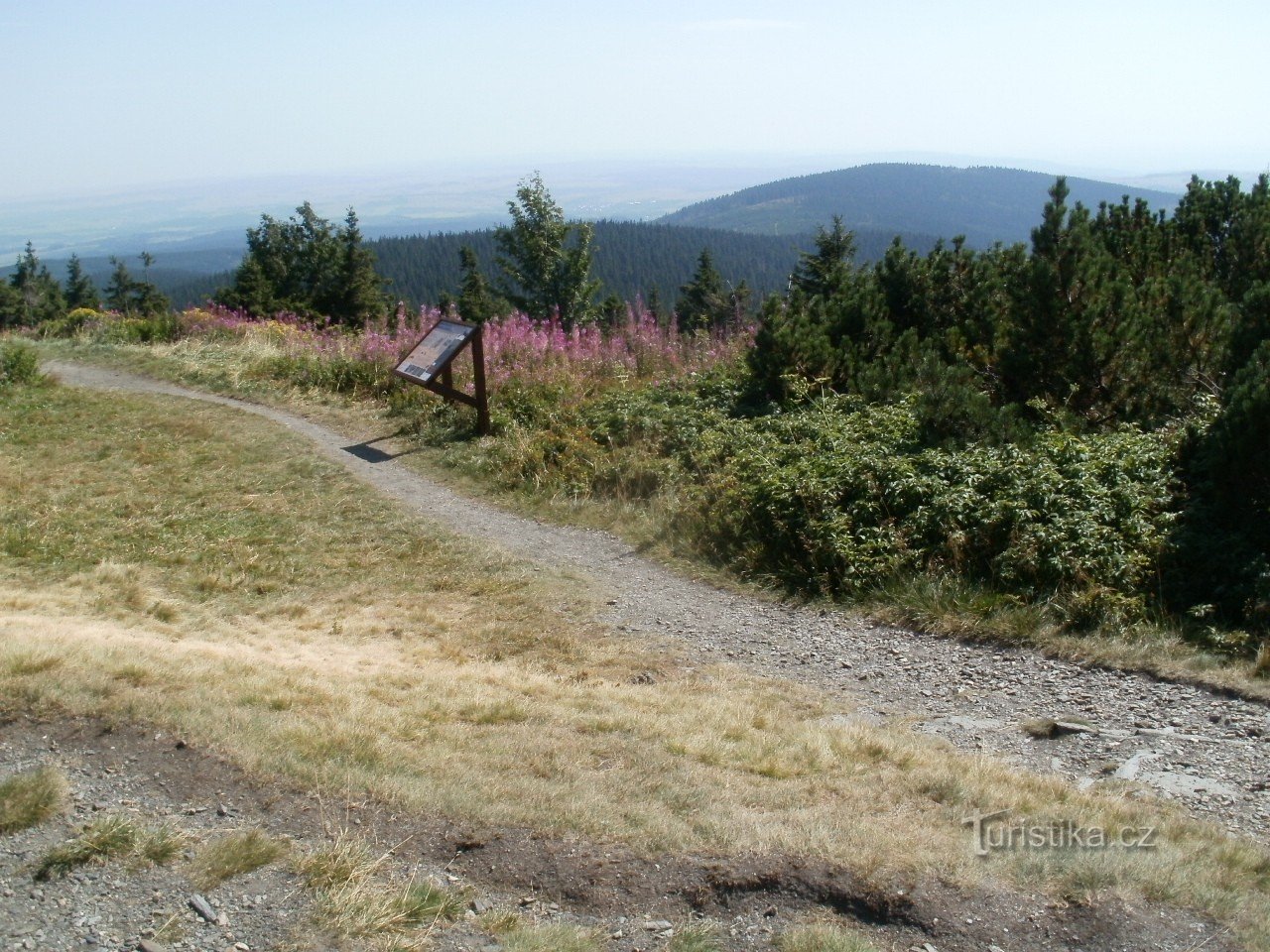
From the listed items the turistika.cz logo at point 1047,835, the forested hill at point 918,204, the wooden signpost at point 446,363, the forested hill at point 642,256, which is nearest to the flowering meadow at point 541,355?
the wooden signpost at point 446,363

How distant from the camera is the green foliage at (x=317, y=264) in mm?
44812

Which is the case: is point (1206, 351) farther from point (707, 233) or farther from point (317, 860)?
point (707, 233)

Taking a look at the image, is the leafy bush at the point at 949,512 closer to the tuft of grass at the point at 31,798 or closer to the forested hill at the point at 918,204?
the tuft of grass at the point at 31,798

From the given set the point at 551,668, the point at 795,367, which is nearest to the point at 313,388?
the point at 795,367

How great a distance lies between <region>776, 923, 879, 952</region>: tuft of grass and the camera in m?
2.93

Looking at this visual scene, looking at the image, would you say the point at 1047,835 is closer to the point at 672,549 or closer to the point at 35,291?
the point at 672,549

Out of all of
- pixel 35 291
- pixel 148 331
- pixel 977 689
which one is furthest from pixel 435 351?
pixel 35 291

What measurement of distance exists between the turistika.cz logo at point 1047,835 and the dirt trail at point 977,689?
1.74 feet

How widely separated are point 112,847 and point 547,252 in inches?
1085

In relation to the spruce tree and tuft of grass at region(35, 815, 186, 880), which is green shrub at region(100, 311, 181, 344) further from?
the spruce tree

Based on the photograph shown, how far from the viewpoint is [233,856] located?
126 inches

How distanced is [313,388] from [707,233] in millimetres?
125619

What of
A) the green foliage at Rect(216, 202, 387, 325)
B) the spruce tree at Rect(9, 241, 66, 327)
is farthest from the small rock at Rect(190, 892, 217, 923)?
the spruce tree at Rect(9, 241, 66, 327)

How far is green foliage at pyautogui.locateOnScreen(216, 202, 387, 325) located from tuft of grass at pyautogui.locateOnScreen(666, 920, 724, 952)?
141ft
